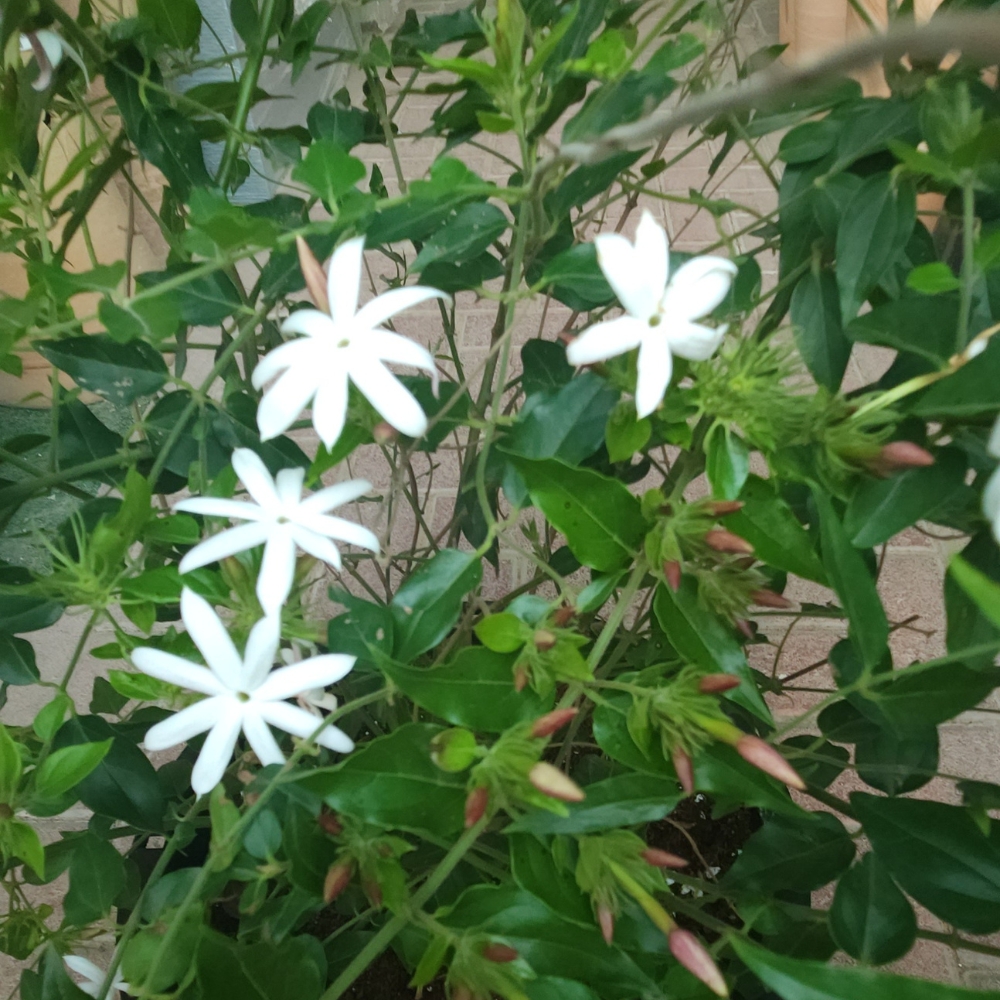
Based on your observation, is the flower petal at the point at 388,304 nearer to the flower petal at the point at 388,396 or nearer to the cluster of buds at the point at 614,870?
the flower petal at the point at 388,396

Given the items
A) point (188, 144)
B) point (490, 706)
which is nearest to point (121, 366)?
point (188, 144)

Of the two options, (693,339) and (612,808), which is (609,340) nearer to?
(693,339)

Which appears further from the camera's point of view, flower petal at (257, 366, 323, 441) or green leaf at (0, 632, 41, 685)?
green leaf at (0, 632, 41, 685)

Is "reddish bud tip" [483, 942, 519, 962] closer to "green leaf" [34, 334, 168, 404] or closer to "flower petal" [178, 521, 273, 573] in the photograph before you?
"flower petal" [178, 521, 273, 573]

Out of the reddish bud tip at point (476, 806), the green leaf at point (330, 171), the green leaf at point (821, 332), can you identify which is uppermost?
the green leaf at point (821, 332)

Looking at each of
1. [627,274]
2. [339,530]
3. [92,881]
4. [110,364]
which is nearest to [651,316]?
[627,274]

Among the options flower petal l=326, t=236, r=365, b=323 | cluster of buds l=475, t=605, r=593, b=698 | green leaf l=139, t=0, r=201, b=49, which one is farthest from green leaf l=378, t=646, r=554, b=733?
green leaf l=139, t=0, r=201, b=49

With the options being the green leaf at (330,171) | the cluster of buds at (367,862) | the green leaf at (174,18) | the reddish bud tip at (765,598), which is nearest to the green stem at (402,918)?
the cluster of buds at (367,862)
